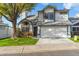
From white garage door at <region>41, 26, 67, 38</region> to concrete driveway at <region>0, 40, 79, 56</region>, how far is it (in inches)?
15.5

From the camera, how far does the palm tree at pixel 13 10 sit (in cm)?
975

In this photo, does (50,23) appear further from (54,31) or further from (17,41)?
(17,41)

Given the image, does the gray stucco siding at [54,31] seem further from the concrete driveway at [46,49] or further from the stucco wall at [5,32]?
the stucco wall at [5,32]

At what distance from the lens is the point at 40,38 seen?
10078 mm

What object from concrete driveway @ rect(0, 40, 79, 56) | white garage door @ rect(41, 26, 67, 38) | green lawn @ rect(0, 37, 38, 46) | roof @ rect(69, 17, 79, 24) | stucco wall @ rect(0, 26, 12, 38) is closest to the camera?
concrete driveway @ rect(0, 40, 79, 56)

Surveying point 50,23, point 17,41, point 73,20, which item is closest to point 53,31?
point 50,23

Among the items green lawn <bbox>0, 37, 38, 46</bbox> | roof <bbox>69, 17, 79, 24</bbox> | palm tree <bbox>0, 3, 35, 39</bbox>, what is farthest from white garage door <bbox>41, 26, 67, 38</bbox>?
palm tree <bbox>0, 3, 35, 39</bbox>

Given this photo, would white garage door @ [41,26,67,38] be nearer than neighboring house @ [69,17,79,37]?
No

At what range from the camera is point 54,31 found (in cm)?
1016

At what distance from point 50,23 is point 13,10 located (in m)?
1.65

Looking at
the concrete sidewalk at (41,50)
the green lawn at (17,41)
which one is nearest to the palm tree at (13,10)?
the green lawn at (17,41)

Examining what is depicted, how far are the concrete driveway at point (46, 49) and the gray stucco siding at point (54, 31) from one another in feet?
1.28

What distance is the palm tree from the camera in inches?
384

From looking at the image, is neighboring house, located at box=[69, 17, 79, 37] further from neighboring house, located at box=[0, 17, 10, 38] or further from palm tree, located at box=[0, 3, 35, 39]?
neighboring house, located at box=[0, 17, 10, 38]
